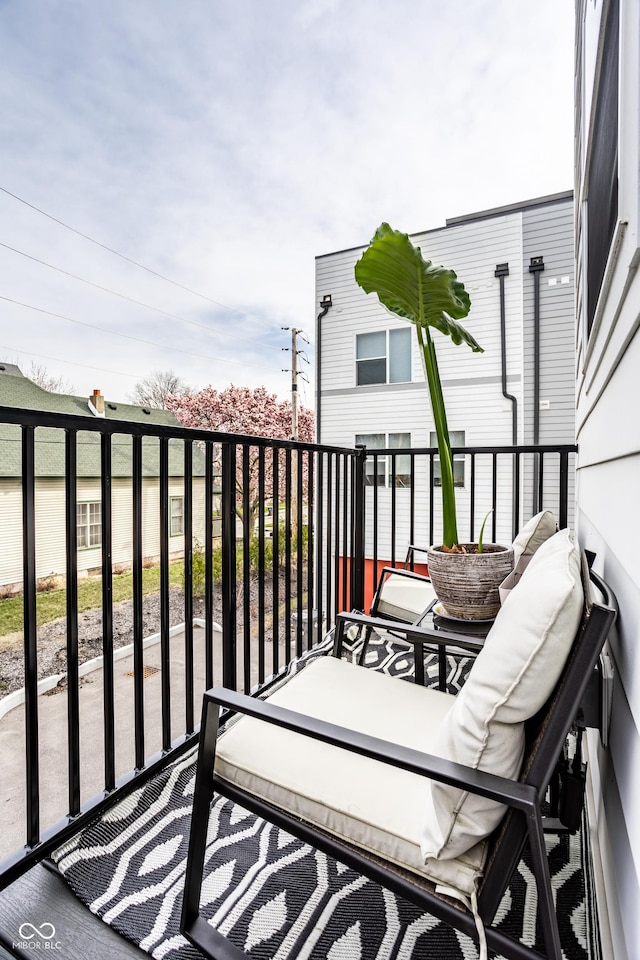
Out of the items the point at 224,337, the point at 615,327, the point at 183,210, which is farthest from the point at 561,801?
the point at 224,337

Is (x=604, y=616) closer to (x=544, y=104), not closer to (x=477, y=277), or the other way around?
(x=477, y=277)

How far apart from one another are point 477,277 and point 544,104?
2126mm

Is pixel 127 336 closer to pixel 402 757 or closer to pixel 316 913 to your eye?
pixel 316 913

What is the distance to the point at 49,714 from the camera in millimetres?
4941

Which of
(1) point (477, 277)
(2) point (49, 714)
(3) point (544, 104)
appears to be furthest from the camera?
(1) point (477, 277)

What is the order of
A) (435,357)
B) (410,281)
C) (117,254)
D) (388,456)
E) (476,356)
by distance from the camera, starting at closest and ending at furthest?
(435,357) → (410,281) → (476,356) → (388,456) → (117,254)

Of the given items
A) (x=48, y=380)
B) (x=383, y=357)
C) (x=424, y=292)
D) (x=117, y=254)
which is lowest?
(x=424, y=292)

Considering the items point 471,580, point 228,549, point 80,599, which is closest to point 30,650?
point 228,549

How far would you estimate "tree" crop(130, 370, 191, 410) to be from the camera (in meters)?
12.6

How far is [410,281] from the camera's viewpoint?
202 centimetres

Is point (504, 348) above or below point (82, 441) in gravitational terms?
above

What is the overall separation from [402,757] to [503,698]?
19 centimetres

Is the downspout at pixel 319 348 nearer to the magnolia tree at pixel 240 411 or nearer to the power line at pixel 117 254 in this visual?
the magnolia tree at pixel 240 411

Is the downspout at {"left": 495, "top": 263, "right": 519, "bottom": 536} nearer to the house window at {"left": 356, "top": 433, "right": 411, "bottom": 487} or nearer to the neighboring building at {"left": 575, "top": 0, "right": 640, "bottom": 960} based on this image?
the house window at {"left": 356, "top": 433, "right": 411, "bottom": 487}
